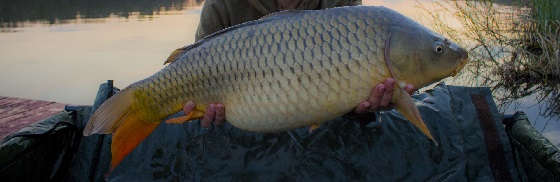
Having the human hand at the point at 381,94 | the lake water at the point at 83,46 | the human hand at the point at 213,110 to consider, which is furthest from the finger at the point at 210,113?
the lake water at the point at 83,46

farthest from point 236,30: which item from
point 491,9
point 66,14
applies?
point 66,14

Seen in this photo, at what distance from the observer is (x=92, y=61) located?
17.9 feet

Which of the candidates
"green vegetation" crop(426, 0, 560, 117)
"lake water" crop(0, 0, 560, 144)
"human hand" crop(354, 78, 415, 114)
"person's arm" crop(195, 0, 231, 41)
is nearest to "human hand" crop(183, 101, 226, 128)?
"human hand" crop(354, 78, 415, 114)

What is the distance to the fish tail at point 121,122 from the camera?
1.05m

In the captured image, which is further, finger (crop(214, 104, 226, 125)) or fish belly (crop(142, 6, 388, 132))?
finger (crop(214, 104, 226, 125))

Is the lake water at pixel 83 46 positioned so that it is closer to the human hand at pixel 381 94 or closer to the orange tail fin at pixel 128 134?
the human hand at pixel 381 94

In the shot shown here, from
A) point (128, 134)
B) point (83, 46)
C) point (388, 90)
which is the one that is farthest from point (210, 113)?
point (83, 46)

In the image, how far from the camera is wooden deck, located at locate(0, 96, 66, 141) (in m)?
2.13

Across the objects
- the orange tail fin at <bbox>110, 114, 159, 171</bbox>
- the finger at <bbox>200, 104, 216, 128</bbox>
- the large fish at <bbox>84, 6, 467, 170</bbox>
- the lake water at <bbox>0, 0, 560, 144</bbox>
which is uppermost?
the large fish at <bbox>84, 6, 467, 170</bbox>

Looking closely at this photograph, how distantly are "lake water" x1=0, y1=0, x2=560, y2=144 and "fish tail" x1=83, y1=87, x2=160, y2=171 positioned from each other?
1869 mm

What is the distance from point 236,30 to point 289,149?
53cm

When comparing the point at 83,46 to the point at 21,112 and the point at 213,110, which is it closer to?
the point at 21,112

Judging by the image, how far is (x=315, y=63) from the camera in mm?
927

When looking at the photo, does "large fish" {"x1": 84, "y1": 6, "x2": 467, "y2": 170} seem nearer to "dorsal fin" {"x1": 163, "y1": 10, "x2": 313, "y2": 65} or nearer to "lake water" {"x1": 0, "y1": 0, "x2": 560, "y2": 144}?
"dorsal fin" {"x1": 163, "y1": 10, "x2": 313, "y2": 65}
